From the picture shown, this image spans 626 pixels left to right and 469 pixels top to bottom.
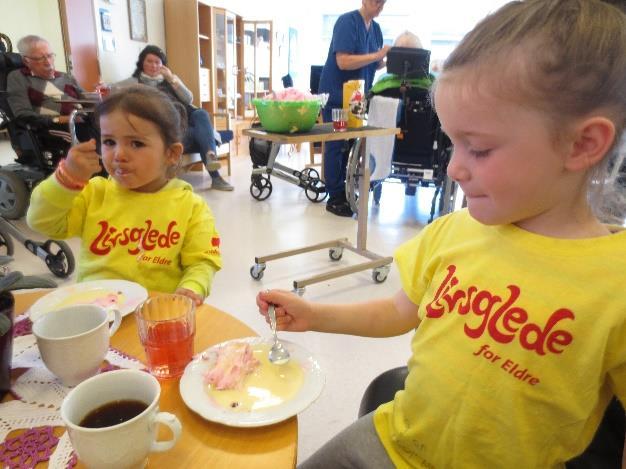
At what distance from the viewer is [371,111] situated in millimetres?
3076

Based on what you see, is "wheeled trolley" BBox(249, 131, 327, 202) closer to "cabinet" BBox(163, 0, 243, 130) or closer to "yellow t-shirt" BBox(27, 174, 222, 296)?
"cabinet" BBox(163, 0, 243, 130)

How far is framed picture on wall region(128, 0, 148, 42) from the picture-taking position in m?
4.79

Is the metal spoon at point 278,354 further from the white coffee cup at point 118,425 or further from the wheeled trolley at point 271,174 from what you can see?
the wheeled trolley at point 271,174

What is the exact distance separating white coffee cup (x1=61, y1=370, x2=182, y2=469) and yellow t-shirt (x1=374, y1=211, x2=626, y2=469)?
0.35m

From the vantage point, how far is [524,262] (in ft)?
1.86

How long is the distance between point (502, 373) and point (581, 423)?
0.34ft

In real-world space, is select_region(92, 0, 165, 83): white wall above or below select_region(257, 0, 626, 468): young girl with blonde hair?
above

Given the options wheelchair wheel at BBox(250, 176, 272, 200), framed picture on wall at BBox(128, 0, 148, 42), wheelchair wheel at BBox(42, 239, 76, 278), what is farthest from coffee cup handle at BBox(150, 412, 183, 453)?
framed picture on wall at BBox(128, 0, 148, 42)

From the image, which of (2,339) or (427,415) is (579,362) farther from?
(2,339)

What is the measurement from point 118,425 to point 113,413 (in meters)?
0.07

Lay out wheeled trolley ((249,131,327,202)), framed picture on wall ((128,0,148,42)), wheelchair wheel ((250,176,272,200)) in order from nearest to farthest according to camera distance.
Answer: wheeled trolley ((249,131,327,202)), wheelchair wheel ((250,176,272,200)), framed picture on wall ((128,0,148,42))

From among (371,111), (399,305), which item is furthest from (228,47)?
(399,305)

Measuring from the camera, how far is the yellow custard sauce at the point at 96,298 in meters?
0.75

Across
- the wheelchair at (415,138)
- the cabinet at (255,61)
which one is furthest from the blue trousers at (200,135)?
the cabinet at (255,61)
